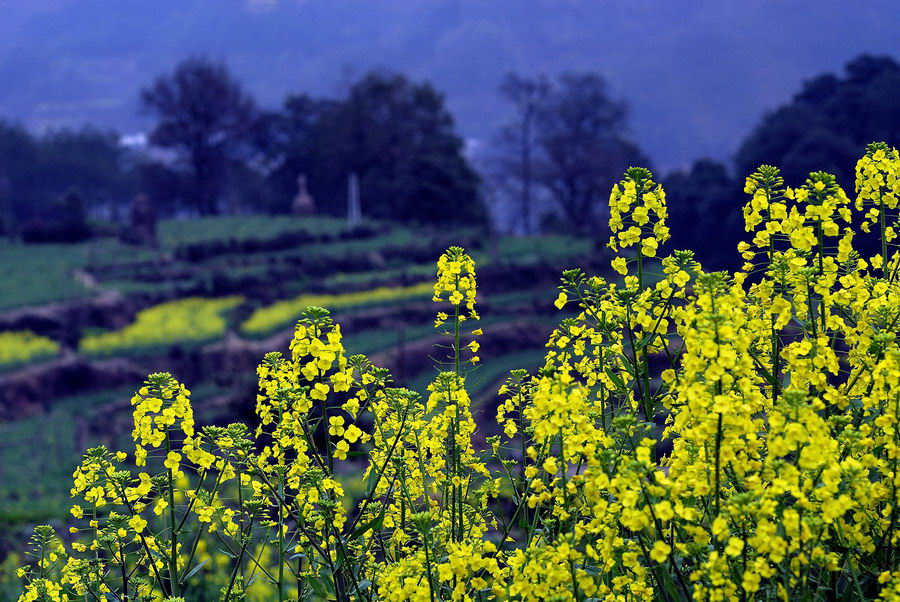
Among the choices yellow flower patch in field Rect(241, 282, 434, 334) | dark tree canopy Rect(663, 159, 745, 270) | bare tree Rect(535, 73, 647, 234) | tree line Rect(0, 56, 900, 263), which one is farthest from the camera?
bare tree Rect(535, 73, 647, 234)

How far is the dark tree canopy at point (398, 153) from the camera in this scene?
47.4 meters

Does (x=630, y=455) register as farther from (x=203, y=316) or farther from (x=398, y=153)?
(x=398, y=153)

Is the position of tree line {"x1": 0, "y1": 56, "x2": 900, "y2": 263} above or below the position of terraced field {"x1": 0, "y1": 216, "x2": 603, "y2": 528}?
above

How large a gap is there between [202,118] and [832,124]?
38.3 metres

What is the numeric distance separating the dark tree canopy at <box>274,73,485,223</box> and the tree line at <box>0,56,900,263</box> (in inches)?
3.3

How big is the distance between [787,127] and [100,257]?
28.8 metres

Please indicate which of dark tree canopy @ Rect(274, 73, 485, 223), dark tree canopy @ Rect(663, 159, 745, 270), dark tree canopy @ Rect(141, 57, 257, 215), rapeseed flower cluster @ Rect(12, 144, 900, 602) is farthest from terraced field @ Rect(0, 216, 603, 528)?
dark tree canopy @ Rect(141, 57, 257, 215)

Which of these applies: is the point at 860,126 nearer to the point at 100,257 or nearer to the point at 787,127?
the point at 787,127

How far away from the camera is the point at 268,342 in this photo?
2383 centimetres

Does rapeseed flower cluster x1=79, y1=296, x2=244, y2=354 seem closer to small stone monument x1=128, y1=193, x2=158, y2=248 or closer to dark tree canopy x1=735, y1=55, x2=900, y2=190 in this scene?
small stone monument x1=128, y1=193, x2=158, y2=248

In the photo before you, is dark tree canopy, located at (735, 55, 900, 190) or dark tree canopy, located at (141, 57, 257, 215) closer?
dark tree canopy, located at (735, 55, 900, 190)

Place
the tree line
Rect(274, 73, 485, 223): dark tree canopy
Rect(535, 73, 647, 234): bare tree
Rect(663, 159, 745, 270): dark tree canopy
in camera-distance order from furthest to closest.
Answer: Rect(535, 73, 647, 234): bare tree < Rect(274, 73, 485, 223): dark tree canopy < the tree line < Rect(663, 159, 745, 270): dark tree canopy

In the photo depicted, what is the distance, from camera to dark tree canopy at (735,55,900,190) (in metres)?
34.2

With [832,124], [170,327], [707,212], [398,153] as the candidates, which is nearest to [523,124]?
[398,153]
